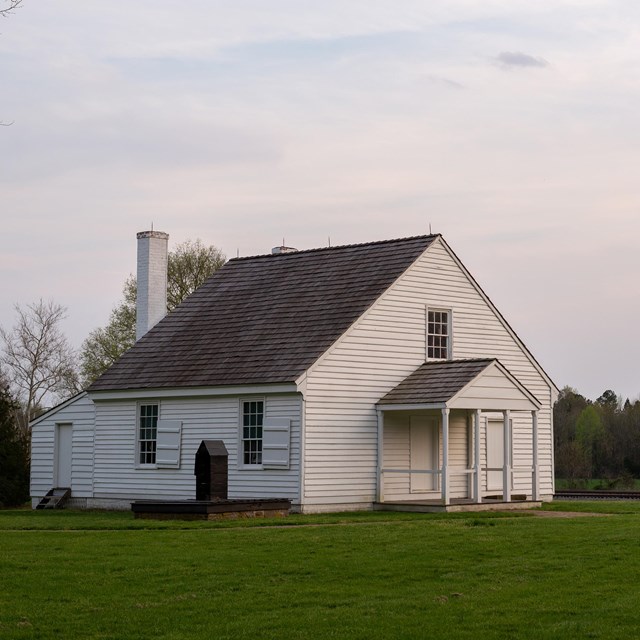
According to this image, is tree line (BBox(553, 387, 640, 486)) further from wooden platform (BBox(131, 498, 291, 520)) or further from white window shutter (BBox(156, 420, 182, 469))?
wooden platform (BBox(131, 498, 291, 520))

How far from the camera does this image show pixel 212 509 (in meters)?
25.2

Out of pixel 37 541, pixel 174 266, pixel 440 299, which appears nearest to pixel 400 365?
pixel 440 299

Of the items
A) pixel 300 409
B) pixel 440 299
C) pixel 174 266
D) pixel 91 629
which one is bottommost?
pixel 91 629

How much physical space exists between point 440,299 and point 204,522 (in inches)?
407

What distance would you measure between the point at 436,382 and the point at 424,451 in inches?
104

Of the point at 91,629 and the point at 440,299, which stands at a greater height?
the point at 440,299

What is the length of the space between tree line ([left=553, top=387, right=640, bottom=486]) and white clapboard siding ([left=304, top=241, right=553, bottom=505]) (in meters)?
25.2

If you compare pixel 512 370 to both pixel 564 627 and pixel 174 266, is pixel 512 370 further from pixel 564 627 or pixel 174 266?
pixel 174 266

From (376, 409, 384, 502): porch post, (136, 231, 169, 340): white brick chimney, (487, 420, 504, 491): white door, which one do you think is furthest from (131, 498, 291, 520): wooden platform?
(136, 231, 169, 340): white brick chimney

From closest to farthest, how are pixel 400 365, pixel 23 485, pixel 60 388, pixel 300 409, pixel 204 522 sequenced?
pixel 204 522 < pixel 300 409 < pixel 400 365 < pixel 23 485 < pixel 60 388

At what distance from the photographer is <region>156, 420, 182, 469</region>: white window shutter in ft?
102

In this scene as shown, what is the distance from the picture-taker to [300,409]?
28.4m

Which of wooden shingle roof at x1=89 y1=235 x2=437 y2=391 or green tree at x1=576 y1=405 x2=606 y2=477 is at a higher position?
wooden shingle roof at x1=89 y1=235 x2=437 y2=391

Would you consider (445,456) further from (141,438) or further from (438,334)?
(141,438)
